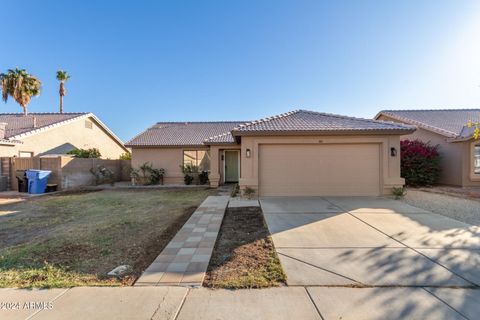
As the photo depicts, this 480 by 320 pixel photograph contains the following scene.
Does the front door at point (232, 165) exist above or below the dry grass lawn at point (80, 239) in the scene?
above

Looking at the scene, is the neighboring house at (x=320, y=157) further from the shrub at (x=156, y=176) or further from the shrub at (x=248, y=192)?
the shrub at (x=156, y=176)

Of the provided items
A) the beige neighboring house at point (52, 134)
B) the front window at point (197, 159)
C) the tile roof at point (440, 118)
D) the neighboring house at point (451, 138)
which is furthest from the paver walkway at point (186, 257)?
the tile roof at point (440, 118)

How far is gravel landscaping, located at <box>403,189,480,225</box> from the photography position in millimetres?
6426

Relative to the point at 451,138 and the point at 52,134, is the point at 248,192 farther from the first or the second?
the point at 52,134


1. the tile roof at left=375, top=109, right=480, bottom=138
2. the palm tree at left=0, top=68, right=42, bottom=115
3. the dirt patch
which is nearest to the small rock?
the dirt patch

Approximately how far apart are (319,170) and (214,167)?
719cm

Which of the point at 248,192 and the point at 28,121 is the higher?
the point at 28,121

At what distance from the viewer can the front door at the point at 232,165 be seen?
15.8 metres

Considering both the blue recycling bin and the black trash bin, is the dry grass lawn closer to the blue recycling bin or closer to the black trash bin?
the blue recycling bin

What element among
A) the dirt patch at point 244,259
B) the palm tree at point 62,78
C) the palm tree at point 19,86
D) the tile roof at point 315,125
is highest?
the palm tree at point 62,78

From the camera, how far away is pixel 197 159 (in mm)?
16109


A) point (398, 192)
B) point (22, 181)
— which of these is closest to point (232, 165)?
point (398, 192)

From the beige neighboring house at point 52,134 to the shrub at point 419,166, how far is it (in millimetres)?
23712

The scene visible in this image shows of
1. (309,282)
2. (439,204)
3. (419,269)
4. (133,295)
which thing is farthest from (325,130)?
(133,295)
